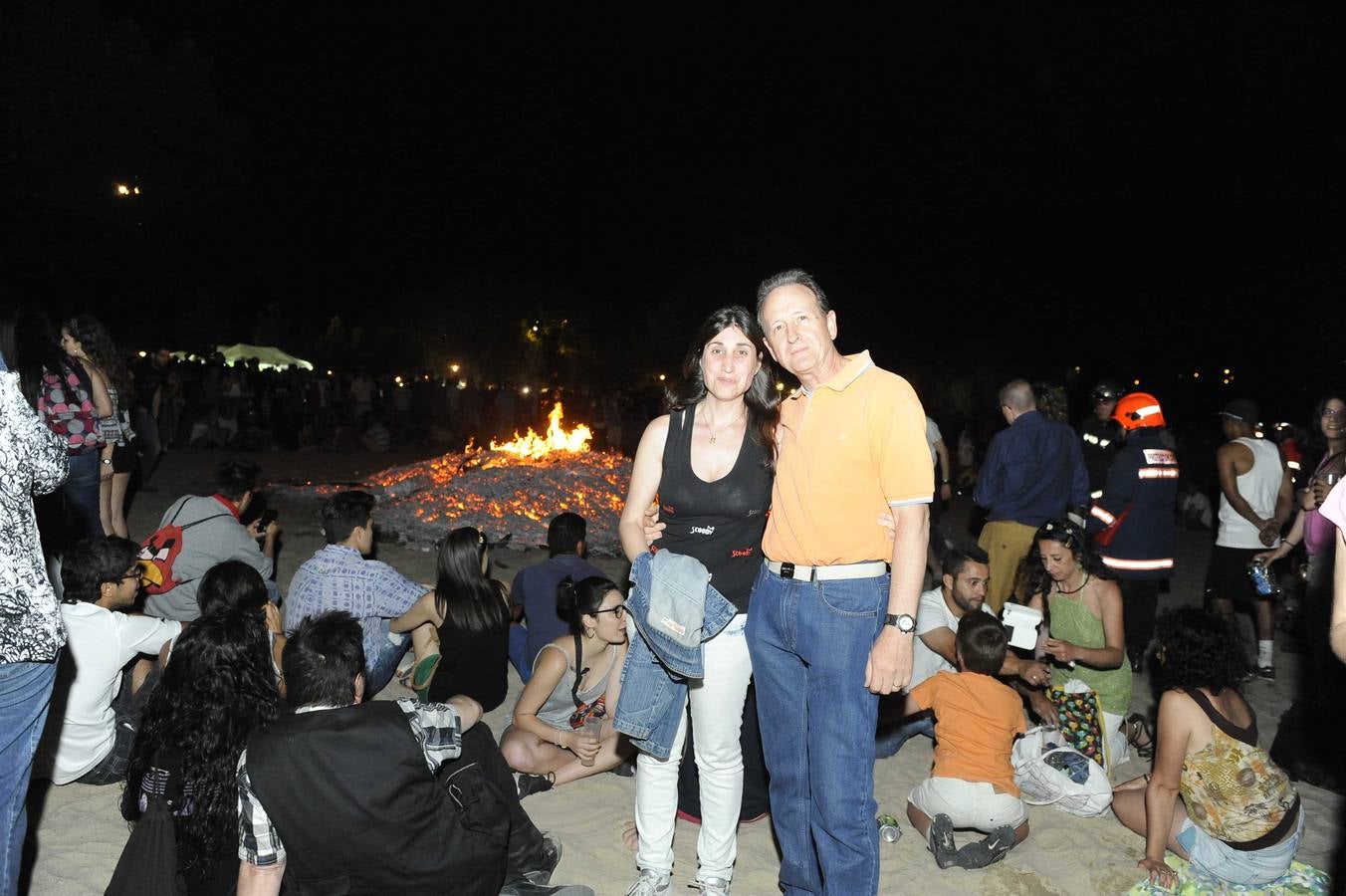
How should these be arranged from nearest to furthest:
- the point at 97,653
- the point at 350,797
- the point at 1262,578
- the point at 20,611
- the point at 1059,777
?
the point at 20,611, the point at 350,797, the point at 97,653, the point at 1059,777, the point at 1262,578

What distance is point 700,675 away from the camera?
285cm

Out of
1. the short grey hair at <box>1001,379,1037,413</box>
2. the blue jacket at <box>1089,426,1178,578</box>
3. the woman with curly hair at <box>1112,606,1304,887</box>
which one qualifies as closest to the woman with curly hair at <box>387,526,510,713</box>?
the woman with curly hair at <box>1112,606,1304,887</box>

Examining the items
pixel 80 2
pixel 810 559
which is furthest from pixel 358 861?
pixel 80 2

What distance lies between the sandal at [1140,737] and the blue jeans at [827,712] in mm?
3188

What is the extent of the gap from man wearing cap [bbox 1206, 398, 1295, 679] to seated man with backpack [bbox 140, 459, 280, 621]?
23.0ft

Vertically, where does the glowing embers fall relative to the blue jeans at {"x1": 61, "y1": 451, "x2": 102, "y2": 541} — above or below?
below

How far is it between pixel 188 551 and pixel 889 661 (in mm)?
4399

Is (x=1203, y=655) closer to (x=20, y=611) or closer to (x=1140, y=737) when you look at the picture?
(x=1140, y=737)

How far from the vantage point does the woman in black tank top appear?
2.95 meters

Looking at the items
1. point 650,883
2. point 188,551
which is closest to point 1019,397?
point 650,883

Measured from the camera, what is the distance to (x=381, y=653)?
5.16 meters

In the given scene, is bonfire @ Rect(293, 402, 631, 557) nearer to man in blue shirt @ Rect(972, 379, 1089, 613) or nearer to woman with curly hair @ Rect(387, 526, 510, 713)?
man in blue shirt @ Rect(972, 379, 1089, 613)

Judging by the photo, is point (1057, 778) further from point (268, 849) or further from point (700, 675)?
point (268, 849)

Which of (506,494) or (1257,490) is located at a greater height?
(1257,490)
